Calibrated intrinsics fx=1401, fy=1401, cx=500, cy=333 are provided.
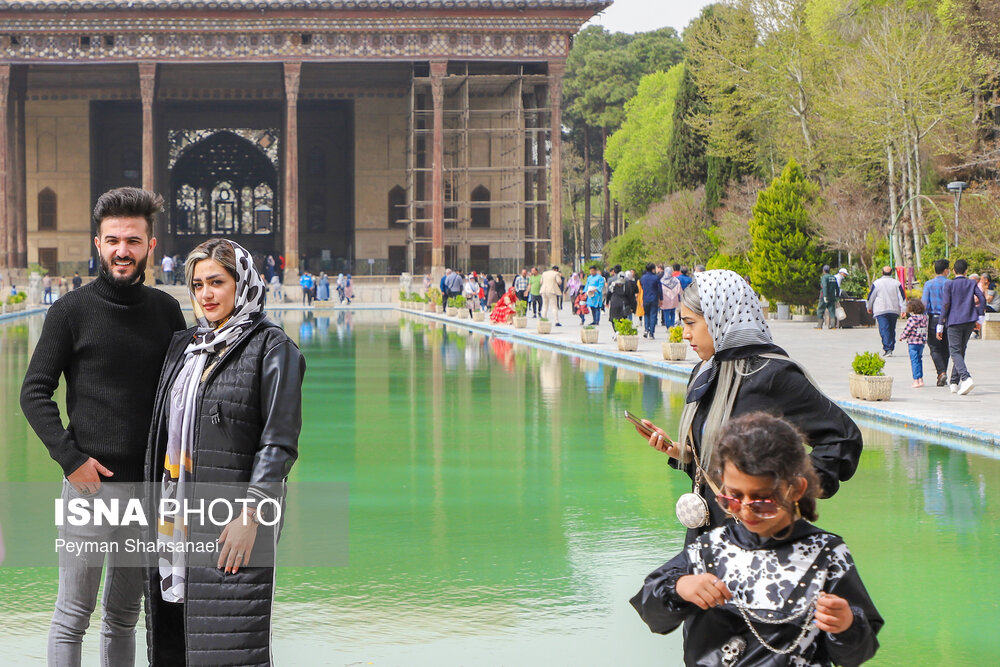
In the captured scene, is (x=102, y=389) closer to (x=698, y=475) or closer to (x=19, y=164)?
(x=698, y=475)

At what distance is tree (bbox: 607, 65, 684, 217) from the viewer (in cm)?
6262

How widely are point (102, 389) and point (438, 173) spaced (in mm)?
49679

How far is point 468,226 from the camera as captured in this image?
58.3 meters

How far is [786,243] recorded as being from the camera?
107 ft

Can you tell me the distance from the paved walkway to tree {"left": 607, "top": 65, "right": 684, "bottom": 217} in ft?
97.1

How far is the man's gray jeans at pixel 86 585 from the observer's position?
4.37m

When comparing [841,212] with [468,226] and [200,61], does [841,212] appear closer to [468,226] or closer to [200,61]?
[468,226]

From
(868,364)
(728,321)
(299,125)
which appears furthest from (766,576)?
(299,125)

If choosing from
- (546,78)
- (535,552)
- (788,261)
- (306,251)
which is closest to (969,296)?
(535,552)

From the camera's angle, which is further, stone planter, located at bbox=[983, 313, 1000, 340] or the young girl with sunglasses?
stone planter, located at bbox=[983, 313, 1000, 340]

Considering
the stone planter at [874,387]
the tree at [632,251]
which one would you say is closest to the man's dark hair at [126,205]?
the stone planter at [874,387]

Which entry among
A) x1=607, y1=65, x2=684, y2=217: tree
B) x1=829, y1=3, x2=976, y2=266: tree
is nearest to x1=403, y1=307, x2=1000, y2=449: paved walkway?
x1=829, y1=3, x2=976, y2=266: tree

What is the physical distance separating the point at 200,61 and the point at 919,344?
1724 inches

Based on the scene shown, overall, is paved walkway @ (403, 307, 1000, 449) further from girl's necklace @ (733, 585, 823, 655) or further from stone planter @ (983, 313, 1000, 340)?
girl's necklace @ (733, 585, 823, 655)
